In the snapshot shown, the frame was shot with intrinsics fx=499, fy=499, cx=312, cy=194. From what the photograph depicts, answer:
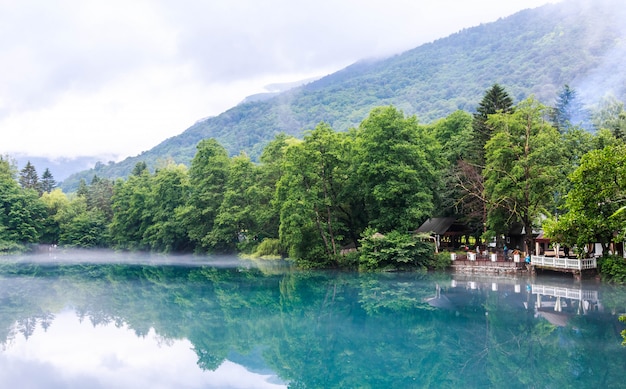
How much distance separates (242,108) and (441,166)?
156 m

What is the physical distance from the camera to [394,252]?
3014cm

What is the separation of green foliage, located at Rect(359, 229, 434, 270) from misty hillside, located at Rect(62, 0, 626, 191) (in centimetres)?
8860

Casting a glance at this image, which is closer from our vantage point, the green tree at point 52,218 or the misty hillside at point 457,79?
the green tree at point 52,218

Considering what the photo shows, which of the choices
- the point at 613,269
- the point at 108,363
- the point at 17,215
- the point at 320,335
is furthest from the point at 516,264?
the point at 17,215

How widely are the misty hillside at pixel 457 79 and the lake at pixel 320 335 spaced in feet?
322

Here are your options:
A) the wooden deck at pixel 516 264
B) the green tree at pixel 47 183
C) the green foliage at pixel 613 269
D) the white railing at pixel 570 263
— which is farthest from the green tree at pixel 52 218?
the green foliage at pixel 613 269

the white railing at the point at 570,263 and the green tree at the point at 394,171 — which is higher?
the green tree at the point at 394,171

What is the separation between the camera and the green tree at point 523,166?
85.2 ft

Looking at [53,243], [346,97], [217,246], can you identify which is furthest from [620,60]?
[53,243]

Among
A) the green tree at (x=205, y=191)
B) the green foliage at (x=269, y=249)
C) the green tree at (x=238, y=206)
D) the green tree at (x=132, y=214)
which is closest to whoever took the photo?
the green foliage at (x=269, y=249)

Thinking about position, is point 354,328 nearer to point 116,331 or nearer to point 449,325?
point 449,325

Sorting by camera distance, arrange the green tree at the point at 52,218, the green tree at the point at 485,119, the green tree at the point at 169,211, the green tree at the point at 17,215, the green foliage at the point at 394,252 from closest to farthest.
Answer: the green foliage at the point at 394,252 → the green tree at the point at 485,119 → the green tree at the point at 169,211 → the green tree at the point at 17,215 → the green tree at the point at 52,218

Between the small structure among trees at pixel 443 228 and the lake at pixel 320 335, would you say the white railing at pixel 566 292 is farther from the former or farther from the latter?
the small structure among trees at pixel 443 228

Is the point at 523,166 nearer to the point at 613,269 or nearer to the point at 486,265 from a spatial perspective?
the point at 486,265
